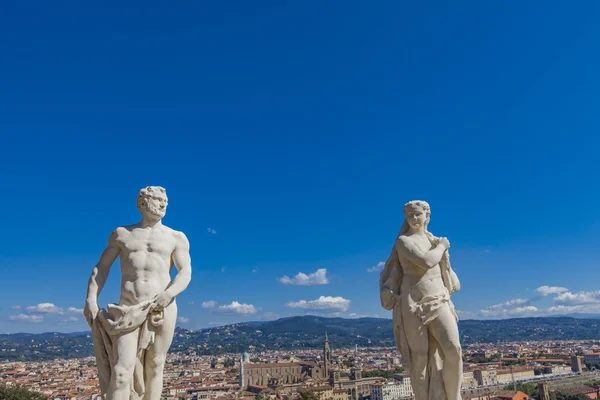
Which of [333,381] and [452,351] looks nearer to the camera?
[452,351]

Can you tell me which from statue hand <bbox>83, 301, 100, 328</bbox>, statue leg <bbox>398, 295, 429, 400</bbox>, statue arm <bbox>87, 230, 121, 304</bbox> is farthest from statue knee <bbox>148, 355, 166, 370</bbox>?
statue leg <bbox>398, 295, 429, 400</bbox>

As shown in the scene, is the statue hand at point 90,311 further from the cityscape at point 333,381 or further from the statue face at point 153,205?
the cityscape at point 333,381

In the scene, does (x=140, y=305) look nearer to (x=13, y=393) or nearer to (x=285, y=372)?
(x=13, y=393)

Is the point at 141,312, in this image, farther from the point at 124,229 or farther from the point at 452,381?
the point at 452,381

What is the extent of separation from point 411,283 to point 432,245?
607mm

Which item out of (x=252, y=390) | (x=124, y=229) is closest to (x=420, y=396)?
(x=124, y=229)

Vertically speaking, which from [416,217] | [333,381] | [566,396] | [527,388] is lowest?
[333,381]

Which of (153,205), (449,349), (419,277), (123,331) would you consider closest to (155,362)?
(123,331)

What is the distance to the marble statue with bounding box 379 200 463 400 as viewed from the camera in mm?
6586

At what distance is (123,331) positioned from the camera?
6.30m

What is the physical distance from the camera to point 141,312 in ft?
20.8

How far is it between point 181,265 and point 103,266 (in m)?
1.05

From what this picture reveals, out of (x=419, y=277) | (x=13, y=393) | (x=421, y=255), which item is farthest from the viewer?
(x=13, y=393)

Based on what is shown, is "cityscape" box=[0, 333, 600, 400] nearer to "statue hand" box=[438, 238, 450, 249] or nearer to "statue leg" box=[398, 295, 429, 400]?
"statue leg" box=[398, 295, 429, 400]
